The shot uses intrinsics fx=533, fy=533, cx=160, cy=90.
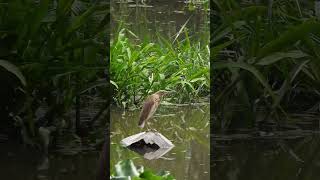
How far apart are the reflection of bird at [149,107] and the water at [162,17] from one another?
158 mm

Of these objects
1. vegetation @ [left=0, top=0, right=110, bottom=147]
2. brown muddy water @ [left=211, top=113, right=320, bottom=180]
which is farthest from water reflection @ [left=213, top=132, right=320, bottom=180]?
vegetation @ [left=0, top=0, right=110, bottom=147]

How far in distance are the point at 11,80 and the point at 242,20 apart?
355 mm

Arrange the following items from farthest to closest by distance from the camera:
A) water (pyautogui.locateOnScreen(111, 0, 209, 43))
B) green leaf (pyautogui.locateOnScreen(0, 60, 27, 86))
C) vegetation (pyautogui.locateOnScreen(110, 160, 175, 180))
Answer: water (pyautogui.locateOnScreen(111, 0, 209, 43)) → vegetation (pyautogui.locateOnScreen(110, 160, 175, 180)) → green leaf (pyautogui.locateOnScreen(0, 60, 27, 86))

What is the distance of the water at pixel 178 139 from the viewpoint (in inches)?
36.2

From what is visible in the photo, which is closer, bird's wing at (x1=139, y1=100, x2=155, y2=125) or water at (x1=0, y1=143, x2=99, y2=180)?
water at (x1=0, y1=143, x2=99, y2=180)

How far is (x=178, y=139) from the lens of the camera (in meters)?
0.99

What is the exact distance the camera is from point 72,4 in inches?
30.3

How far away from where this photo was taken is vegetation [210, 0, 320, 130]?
2.68 feet

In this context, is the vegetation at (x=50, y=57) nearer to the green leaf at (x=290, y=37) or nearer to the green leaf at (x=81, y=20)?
the green leaf at (x=81, y=20)

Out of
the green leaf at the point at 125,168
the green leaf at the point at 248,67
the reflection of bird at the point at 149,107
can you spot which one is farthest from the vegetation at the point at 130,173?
the green leaf at the point at 248,67

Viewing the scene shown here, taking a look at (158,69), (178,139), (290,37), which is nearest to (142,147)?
(178,139)

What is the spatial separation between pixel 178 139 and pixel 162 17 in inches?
9.8

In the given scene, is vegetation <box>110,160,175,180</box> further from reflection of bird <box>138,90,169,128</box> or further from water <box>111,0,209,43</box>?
water <box>111,0,209,43</box>

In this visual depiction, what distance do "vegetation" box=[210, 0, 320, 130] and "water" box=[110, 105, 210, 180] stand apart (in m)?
0.10
